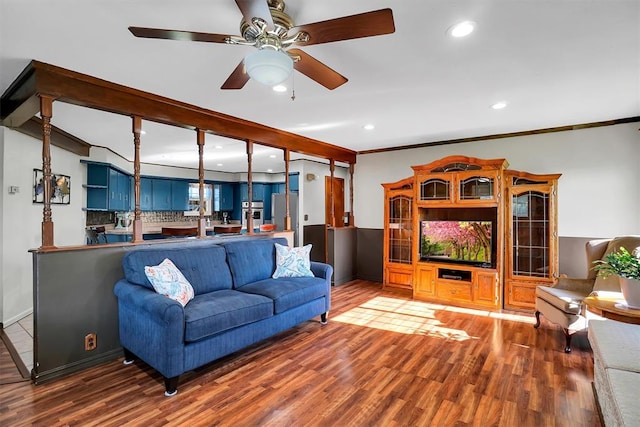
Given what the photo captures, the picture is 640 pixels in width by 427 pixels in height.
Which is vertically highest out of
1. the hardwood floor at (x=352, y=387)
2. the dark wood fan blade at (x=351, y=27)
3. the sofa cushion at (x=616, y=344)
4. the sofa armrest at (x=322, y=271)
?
the dark wood fan blade at (x=351, y=27)

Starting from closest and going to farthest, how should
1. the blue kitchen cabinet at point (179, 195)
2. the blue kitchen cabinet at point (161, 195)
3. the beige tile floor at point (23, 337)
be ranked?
the beige tile floor at point (23, 337), the blue kitchen cabinet at point (161, 195), the blue kitchen cabinet at point (179, 195)

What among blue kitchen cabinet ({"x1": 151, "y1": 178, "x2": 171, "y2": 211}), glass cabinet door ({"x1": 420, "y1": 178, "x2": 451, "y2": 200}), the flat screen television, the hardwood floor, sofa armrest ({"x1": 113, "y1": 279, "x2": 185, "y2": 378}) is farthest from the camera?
blue kitchen cabinet ({"x1": 151, "y1": 178, "x2": 171, "y2": 211})

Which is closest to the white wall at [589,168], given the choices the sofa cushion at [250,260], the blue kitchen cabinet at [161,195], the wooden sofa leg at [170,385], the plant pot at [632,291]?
the plant pot at [632,291]

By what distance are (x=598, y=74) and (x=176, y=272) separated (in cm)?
404

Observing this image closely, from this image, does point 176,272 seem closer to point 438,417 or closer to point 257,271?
point 257,271

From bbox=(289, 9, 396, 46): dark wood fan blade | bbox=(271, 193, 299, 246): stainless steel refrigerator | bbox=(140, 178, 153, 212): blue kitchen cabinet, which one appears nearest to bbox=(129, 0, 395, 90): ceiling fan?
bbox=(289, 9, 396, 46): dark wood fan blade

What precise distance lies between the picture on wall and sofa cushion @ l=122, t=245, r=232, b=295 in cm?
209

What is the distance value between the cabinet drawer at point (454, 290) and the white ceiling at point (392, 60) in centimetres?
223

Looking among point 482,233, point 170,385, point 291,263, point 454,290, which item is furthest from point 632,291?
point 170,385

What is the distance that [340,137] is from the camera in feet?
16.6

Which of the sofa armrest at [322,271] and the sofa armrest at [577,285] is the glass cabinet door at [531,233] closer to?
the sofa armrest at [577,285]

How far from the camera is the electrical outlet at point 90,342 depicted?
2.77 metres

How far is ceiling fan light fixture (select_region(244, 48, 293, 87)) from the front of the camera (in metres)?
1.63

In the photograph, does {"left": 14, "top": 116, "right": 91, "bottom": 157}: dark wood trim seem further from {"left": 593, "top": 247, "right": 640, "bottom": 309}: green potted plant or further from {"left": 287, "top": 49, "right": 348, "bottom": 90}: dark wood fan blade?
{"left": 593, "top": 247, "right": 640, "bottom": 309}: green potted plant
